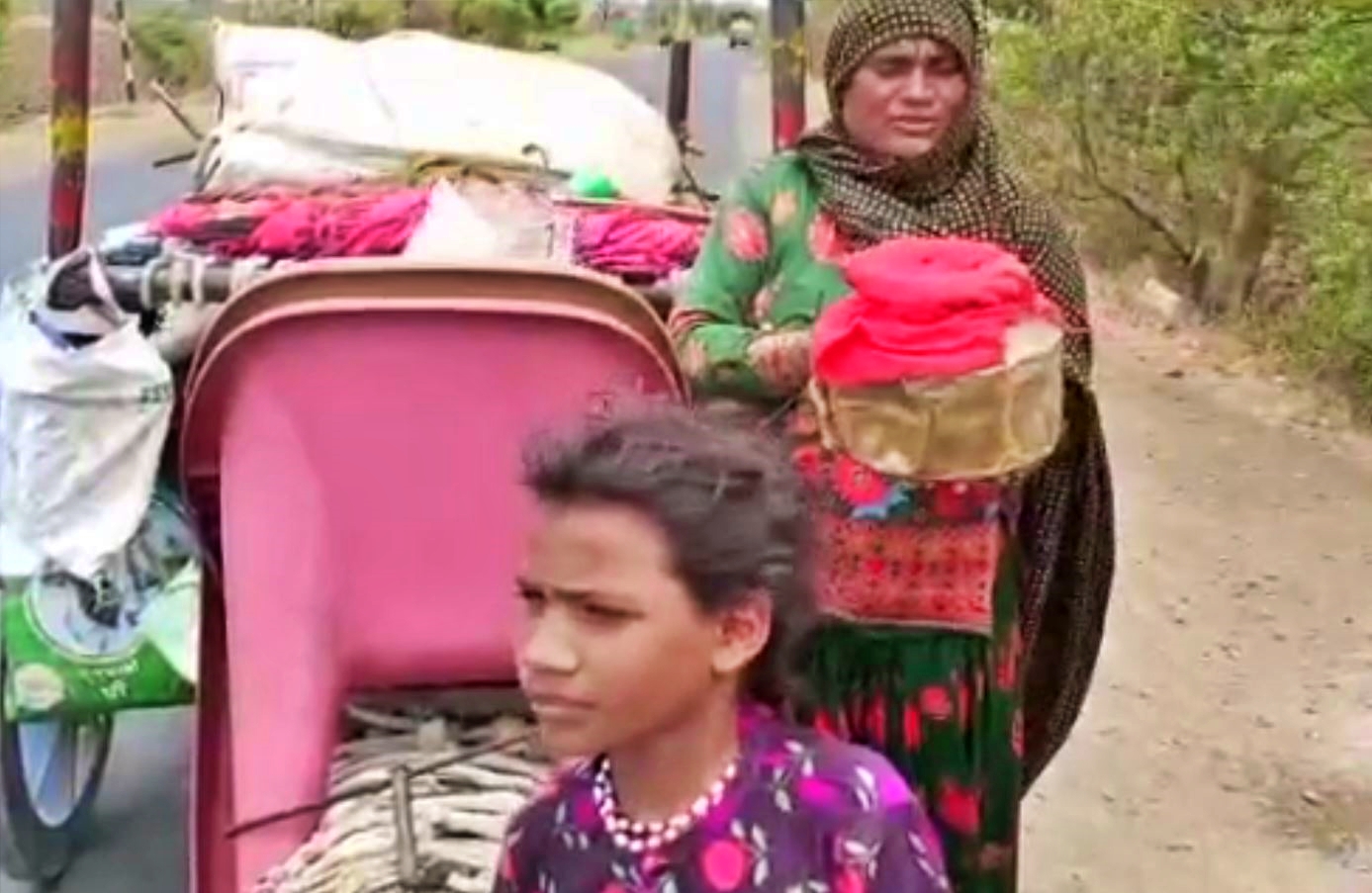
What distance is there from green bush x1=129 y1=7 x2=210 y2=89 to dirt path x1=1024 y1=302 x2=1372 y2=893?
12.6 meters

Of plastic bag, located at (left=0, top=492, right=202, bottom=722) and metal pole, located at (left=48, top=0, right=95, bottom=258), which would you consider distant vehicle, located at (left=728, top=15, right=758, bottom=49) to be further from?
plastic bag, located at (left=0, top=492, right=202, bottom=722)

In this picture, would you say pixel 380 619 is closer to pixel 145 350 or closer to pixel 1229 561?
pixel 145 350

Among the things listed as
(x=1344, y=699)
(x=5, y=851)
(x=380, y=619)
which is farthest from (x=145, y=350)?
(x=1344, y=699)

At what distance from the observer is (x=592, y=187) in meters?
5.07

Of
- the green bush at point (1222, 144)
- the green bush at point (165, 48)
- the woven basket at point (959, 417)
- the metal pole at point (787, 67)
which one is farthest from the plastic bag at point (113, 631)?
the green bush at point (165, 48)

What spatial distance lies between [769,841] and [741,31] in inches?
171

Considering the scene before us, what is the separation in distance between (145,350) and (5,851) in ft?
4.31

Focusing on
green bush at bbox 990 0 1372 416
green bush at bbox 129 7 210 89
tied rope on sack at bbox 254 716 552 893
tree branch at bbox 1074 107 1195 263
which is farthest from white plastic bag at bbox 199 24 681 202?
green bush at bbox 129 7 210 89

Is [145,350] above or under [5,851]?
above

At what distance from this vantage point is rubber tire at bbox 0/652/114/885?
468 centimetres

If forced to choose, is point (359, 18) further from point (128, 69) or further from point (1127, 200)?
point (128, 69)

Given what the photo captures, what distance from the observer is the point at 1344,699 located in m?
6.11

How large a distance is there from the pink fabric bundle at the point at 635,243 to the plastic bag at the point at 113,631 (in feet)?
2.60

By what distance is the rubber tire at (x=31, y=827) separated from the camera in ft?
15.3
